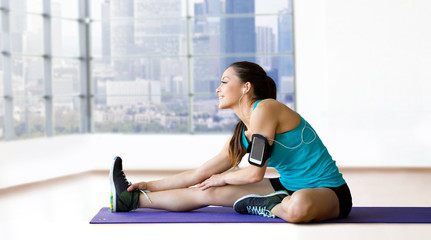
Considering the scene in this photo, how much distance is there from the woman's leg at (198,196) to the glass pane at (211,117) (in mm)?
2903

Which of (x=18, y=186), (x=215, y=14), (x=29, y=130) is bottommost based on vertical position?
(x=18, y=186)

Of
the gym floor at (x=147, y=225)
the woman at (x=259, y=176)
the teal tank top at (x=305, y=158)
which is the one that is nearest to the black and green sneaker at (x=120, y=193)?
the woman at (x=259, y=176)

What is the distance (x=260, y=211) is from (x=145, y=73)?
3367 millimetres

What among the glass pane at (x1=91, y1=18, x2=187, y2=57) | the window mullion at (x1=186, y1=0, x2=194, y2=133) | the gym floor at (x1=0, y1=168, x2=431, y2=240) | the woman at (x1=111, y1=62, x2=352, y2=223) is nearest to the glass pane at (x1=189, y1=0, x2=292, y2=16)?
the window mullion at (x1=186, y1=0, x2=194, y2=133)

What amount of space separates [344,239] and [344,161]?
319 cm

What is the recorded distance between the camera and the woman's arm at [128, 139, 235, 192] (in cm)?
321

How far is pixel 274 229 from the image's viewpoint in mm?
2865

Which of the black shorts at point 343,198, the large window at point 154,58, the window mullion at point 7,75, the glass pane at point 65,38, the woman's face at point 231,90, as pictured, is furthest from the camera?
the large window at point 154,58

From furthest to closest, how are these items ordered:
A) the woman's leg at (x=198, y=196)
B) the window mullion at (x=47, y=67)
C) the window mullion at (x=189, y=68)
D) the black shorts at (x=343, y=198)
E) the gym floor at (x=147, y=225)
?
the window mullion at (x=189, y=68), the window mullion at (x=47, y=67), the woman's leg at (x=198, y=196), the black shorts at (x=343, y=198), the gym floor at (x=147, y=225)

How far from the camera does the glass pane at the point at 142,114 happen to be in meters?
6.20

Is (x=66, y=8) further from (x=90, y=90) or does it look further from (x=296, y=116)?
(x=296, y=116)

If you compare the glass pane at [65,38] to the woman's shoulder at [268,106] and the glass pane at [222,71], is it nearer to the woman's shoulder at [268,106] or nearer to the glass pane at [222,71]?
the glass pane at [222,71]

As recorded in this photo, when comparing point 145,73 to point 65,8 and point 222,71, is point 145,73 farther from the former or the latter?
point 65,8

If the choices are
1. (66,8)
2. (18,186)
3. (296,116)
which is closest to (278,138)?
(296,116)
